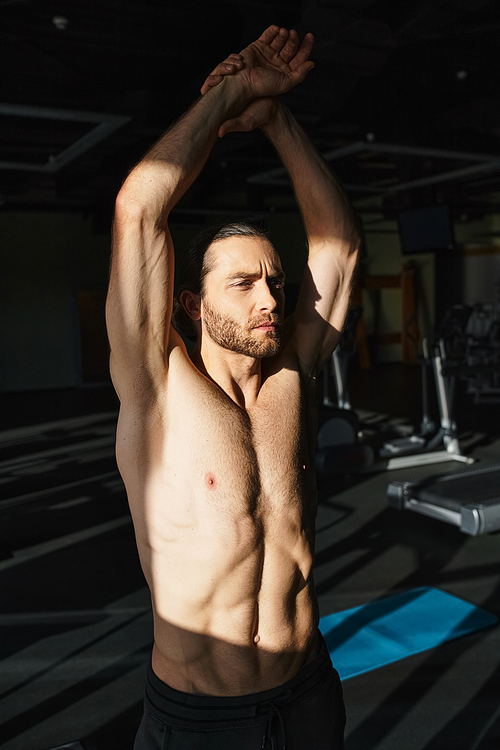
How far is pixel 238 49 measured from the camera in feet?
14.1

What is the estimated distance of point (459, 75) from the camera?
16.1ft

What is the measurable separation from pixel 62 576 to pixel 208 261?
9.12ft

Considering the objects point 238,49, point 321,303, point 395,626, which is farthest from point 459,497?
point 238,49

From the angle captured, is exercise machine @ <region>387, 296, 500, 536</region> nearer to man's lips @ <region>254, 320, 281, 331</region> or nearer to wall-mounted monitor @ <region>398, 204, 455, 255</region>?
wall-mounted monitor @ <region>398, 204, 455, 255</region>

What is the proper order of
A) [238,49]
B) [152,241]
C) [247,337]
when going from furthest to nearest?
[238,49] < [247,337] < [152,241]

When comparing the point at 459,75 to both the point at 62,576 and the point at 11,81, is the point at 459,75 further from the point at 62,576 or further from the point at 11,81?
the point at 62,576

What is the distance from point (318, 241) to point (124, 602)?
7.82 ft

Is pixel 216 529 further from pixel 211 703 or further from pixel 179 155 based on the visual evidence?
pixel 179 155

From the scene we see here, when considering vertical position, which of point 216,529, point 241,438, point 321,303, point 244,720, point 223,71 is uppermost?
point 223,71

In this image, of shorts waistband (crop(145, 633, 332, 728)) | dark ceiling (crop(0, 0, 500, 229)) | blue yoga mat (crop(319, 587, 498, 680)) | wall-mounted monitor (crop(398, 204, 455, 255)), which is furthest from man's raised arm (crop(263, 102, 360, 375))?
wall-mounted monitor (crop(398, 204, 455, 255))

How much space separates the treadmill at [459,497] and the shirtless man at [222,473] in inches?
92.9

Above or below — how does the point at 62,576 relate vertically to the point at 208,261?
below

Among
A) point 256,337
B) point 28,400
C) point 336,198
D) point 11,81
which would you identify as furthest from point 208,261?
point 28,400

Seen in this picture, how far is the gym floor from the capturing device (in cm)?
221
